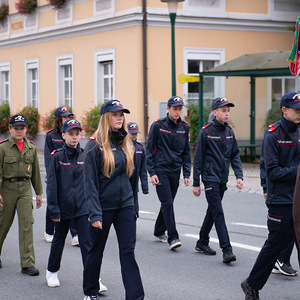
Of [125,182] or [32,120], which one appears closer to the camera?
[125,182]

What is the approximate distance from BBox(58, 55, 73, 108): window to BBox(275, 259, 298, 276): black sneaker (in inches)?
725

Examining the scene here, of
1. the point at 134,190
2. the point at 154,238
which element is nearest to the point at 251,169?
the point at 154,238

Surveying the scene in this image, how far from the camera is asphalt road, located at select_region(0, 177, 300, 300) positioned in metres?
6.41

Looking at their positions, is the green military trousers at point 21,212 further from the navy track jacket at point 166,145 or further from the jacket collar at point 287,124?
the jacket collar at point 287,124

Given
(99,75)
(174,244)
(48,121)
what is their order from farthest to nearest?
(48,121)
(99,75)
(174,244)

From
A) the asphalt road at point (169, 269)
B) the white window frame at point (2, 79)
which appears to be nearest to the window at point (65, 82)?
the white window frame at point (2, 79)

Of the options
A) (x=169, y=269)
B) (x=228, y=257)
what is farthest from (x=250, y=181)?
(x=169, y=269)

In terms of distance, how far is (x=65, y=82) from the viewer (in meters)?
25.2

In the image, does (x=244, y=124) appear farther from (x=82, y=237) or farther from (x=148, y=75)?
(x=82, y=237)

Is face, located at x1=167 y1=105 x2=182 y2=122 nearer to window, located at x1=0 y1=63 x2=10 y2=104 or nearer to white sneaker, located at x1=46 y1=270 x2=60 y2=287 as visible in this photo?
white sneaker, located at x1=46 y1=270 x2=60 y2=287

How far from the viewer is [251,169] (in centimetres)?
1820

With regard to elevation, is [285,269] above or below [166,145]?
below

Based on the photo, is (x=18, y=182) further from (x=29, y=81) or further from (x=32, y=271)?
(x=29, y=81)

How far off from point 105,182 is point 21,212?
2.08m
